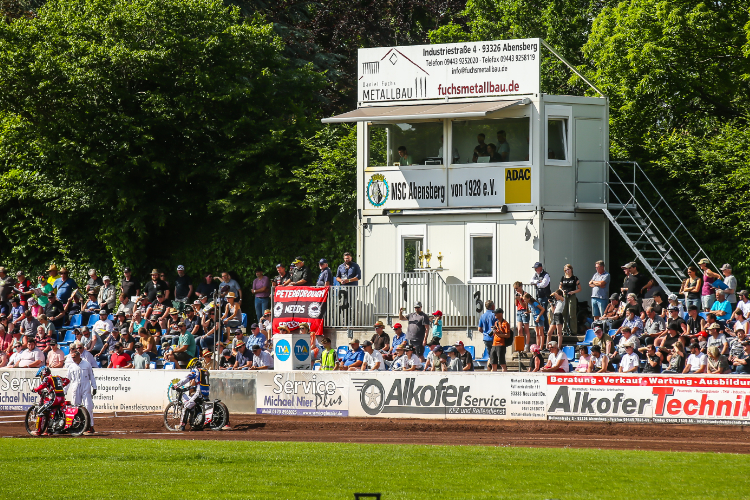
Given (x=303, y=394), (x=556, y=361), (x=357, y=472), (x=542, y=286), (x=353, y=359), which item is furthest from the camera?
(x=353, y=359)

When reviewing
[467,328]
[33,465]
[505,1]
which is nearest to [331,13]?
[505,1]

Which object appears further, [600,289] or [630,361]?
[600,289]

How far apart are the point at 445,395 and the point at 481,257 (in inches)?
230

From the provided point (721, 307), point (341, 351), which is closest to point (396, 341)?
point (341, 351)

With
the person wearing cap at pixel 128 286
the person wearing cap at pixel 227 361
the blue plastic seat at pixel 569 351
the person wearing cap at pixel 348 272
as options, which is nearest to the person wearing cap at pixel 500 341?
the blue plastic seat at pixel 569 351

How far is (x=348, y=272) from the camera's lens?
85.0 ft

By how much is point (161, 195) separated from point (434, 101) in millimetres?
9990

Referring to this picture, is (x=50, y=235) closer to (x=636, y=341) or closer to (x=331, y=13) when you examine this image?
(x=331, y=13)

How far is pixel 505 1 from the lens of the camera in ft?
119

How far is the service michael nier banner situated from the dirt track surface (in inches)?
123

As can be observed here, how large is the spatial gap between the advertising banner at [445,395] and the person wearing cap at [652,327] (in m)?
2.35

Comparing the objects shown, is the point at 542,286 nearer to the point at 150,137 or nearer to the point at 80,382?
the point at 80,382

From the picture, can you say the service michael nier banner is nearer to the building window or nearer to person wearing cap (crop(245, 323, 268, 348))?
person wearing cap (crop(245, 323, 268, 348))

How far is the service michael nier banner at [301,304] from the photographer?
1011 inches
